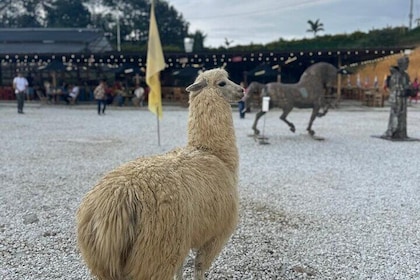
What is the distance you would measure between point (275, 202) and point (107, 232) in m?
3.78

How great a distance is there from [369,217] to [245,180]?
224cm

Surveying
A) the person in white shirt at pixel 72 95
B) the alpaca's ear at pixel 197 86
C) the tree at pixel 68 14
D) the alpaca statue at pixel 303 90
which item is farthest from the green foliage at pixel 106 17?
the alpaca's ear at pixel 197 86

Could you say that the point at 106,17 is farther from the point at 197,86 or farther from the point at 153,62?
the point at 197,86

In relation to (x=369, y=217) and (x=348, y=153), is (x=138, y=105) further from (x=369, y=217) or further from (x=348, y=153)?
(x=369, y=217)

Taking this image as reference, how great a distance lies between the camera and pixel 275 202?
5.43 m

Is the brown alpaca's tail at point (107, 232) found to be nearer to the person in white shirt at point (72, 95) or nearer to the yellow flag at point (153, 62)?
the yellow flag at point (153, 62)

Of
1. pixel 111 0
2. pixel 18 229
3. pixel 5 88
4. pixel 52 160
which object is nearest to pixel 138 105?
pixel 5 88

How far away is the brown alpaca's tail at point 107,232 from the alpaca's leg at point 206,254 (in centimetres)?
78

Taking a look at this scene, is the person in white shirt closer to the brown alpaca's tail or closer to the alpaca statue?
the alpaca statue

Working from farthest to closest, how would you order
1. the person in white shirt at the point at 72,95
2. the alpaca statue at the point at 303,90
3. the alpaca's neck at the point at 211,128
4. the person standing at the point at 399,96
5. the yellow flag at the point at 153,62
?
the person in white shirt at the point at 72,95 < the alpaca statue at the point at 303,90 < the person standing at the point at 399,96 < the yellow flag at the point at 153,62 < the alpaca's neck at the point at 211,128

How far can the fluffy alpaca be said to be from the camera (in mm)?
2010

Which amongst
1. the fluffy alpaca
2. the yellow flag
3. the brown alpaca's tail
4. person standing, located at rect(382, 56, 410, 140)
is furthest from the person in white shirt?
the brown alpaca's tail

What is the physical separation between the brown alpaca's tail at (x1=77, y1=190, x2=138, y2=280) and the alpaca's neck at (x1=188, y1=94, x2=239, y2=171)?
1.06 metres

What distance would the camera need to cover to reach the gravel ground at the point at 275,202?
3543mm
